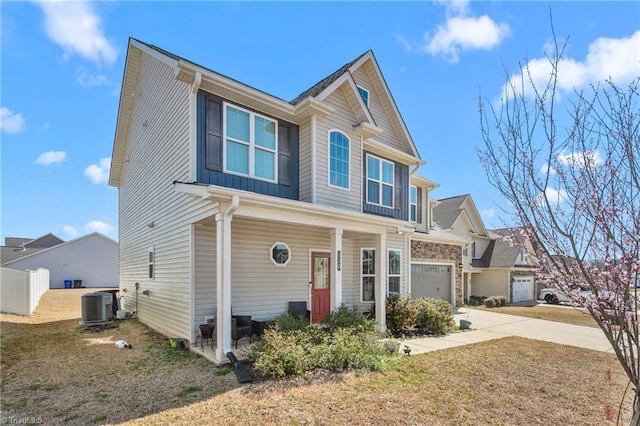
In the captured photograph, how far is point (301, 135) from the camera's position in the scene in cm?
989

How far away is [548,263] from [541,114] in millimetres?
1561

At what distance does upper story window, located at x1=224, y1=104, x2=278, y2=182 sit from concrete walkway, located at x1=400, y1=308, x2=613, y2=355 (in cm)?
579

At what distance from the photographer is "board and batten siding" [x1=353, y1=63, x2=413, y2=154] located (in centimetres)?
1244

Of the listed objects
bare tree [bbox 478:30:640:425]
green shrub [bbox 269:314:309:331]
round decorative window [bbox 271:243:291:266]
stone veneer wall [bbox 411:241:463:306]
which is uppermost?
bare tree [bbox 478:30:640:425]

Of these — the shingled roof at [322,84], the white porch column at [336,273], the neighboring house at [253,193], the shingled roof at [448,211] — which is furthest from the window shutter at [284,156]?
the shingled roof at [448,211]

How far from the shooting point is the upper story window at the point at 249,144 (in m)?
8.34

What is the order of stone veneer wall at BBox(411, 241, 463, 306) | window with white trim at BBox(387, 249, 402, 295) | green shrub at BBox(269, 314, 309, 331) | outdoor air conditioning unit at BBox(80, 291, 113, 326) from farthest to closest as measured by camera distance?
stone veneer wall at BBox(411, 241, 463, 306) < window with white trim at BBox(387, 249, 402, 295) < outdoor air conditioning unit at BBox(80, 291, 113, 326) < green shrub at BBox(269, 314, 309, 331)

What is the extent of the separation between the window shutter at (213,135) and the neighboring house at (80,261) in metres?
30.2

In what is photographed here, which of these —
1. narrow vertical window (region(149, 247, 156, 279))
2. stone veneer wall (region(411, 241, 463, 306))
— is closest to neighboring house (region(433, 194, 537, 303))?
stone veneer wall (region(411, 241, 463, 306))

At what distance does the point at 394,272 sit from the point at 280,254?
5.35m

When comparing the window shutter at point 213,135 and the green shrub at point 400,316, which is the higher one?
the window shutter at point 213,135

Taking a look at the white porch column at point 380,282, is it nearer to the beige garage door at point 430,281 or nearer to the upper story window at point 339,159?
the upper story window at point 339,159

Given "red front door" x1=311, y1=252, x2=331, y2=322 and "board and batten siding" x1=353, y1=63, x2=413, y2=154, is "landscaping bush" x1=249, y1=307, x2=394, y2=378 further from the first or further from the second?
"board and batten siding" x1=353, y1=63, x2=413, y2=154

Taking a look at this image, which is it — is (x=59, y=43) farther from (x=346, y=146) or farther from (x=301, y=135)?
(x=346, y=146)
